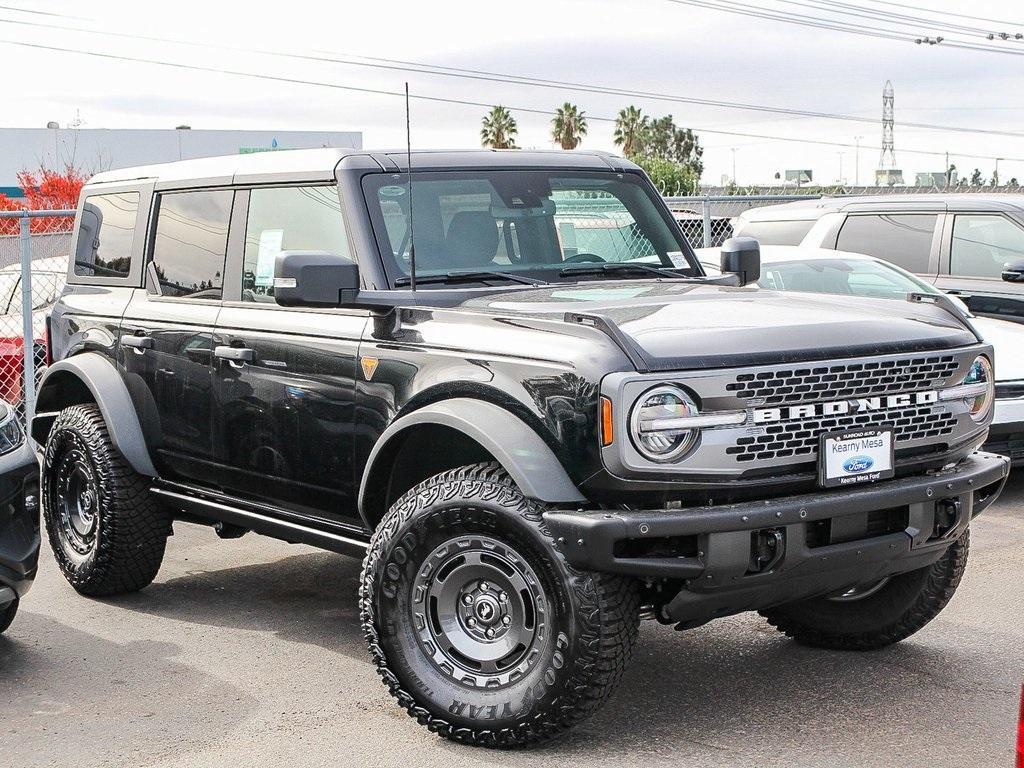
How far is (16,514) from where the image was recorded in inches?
218

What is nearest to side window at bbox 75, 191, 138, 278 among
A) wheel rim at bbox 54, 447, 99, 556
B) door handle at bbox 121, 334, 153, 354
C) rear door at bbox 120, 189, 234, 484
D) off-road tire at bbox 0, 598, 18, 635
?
rear door at bbox 120, 189, 234, 484

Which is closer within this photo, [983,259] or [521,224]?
[521,224]

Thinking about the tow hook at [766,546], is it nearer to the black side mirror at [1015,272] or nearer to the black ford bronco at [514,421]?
the black ford bronco at [514,421]

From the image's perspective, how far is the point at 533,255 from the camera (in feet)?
18.7

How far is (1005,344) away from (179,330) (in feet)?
18.1

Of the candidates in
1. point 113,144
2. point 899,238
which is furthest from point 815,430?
point 113,144

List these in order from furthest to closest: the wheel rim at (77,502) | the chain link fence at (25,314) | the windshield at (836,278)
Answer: the chain link fence at (25,314) → the windshield at (836,278) → the wheel rim at (77,502)

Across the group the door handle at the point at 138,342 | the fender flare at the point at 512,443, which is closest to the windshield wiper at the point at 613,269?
the fender flare at the point at 512,443

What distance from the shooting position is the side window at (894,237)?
11.2m

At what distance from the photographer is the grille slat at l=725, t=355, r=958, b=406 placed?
4.34m

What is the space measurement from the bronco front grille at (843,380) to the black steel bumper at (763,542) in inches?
12.3

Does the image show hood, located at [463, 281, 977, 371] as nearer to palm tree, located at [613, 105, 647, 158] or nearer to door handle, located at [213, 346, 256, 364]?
door handle, located at [213, 346, 256, 364]

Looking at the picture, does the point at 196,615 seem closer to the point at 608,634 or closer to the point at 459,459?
the point at 459,459

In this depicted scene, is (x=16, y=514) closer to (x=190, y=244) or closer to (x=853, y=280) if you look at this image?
(x=190, y=244)
